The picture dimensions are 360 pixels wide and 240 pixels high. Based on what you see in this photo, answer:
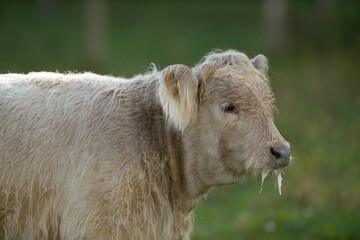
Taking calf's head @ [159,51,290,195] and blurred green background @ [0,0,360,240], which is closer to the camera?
calf's head @ [159,51,290,195]

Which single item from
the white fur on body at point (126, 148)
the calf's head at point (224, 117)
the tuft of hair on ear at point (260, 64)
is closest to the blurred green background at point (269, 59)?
the calf's head at point (224, 117)

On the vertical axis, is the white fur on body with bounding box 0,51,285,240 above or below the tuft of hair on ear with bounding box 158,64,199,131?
below

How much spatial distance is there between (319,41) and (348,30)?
3.26ft

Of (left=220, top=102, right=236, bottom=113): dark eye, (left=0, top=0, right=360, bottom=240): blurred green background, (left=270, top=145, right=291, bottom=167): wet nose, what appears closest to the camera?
(left=270, top=145, right=291, bottom=167): wet nose

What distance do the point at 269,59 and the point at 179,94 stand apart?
10.6 meters

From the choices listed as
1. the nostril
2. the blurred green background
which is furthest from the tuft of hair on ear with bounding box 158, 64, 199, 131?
the blurred green background

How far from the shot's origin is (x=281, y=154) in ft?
13.0

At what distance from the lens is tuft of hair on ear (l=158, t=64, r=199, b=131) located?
13.1 ft

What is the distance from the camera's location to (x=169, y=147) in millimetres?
4281

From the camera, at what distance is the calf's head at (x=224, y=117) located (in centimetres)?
403

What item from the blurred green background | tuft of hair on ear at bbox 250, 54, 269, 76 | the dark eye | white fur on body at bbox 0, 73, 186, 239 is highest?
tuft of hair on ear at bbox 250, 54, 269, 76

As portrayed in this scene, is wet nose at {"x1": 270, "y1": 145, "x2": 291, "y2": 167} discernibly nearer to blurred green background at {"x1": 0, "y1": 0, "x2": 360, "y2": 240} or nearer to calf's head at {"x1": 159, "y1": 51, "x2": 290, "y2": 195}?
calf's head at {"x1": 159, "y1": 51, "x2": 290, "y2": 195}

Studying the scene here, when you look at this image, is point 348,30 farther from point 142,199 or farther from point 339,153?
point 142,199

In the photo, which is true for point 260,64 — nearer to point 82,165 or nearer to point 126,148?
point 126,148
